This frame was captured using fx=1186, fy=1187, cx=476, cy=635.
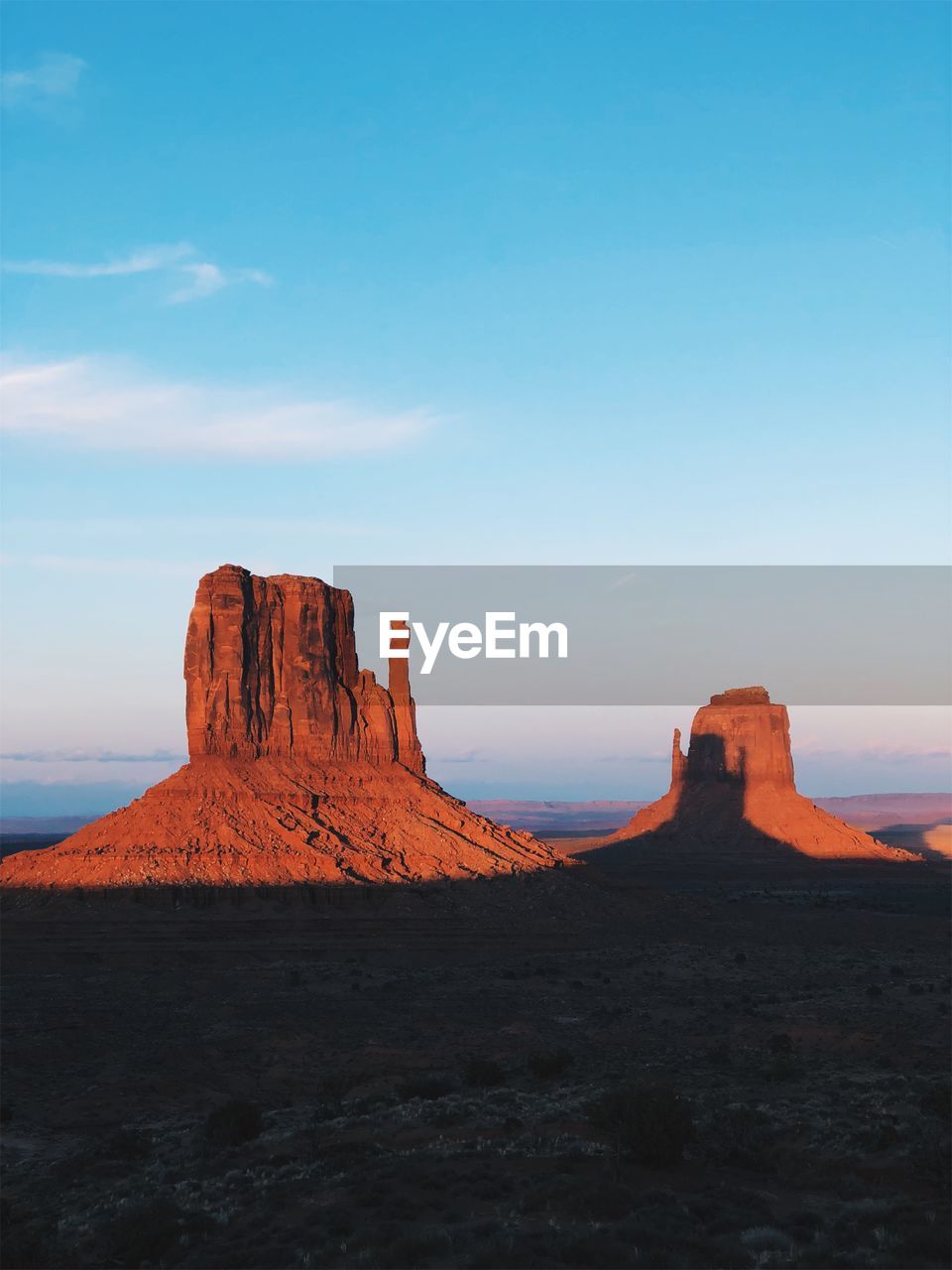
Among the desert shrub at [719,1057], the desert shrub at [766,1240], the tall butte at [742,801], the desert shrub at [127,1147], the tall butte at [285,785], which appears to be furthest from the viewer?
the tall butte at [742,801]

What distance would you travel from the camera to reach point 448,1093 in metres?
24.9

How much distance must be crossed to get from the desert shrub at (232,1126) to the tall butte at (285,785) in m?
44.3

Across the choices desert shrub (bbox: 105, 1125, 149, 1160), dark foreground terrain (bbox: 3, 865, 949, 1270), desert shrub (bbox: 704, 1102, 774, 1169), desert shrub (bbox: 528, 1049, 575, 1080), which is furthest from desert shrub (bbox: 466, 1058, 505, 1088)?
desert shrub (bbox: 704, 1102, 774, 1169)

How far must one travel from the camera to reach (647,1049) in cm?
3109

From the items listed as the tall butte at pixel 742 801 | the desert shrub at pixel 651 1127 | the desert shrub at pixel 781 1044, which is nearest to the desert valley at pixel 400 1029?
the desert shrub at pixel 651 1127

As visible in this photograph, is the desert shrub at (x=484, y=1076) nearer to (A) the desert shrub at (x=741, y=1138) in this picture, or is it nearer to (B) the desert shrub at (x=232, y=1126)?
(B) the desert shrub at (x=232, y=1126)

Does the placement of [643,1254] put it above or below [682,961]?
above

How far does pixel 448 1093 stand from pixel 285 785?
172 feet

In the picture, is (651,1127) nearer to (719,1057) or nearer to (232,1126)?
(232,1126)

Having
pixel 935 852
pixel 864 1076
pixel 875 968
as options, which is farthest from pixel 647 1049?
pixel 935 852

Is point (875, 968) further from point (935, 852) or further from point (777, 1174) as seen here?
point (935, 852)

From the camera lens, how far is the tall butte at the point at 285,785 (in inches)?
2645

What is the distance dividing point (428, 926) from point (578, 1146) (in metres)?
47.1

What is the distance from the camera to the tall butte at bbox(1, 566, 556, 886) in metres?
67.2
